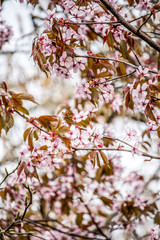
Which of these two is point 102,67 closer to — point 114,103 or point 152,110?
point 152,110

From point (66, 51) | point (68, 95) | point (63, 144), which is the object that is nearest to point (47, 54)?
point (66, 51)

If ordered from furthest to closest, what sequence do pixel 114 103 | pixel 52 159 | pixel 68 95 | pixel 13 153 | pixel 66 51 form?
pixel 68 95 → pixel 13 153 → pixel 114 103 → pixel 52 159 → pixel 66 51

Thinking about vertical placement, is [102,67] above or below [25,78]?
below

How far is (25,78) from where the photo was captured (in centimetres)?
352

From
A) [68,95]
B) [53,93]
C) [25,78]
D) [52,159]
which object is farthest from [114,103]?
[53,93]

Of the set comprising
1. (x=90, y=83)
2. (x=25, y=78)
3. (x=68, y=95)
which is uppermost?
(x=68, y=95)

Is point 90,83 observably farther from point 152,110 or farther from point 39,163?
point 39,163

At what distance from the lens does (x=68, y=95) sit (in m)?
4.35

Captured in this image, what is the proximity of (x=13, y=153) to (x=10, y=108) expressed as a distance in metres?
2.33

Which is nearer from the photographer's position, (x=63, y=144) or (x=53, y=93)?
(x=63, y=144)

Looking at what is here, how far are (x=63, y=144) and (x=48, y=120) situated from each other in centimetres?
14

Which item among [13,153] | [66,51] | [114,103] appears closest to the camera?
[66,51]

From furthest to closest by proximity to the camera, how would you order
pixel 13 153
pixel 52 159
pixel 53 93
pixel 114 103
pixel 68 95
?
pixel 53 93, pixel 68 95, pixel 13 153, pixel 114 103, pixel 52 159

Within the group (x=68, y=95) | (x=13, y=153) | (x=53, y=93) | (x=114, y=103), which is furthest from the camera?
(x=53, y=93)
